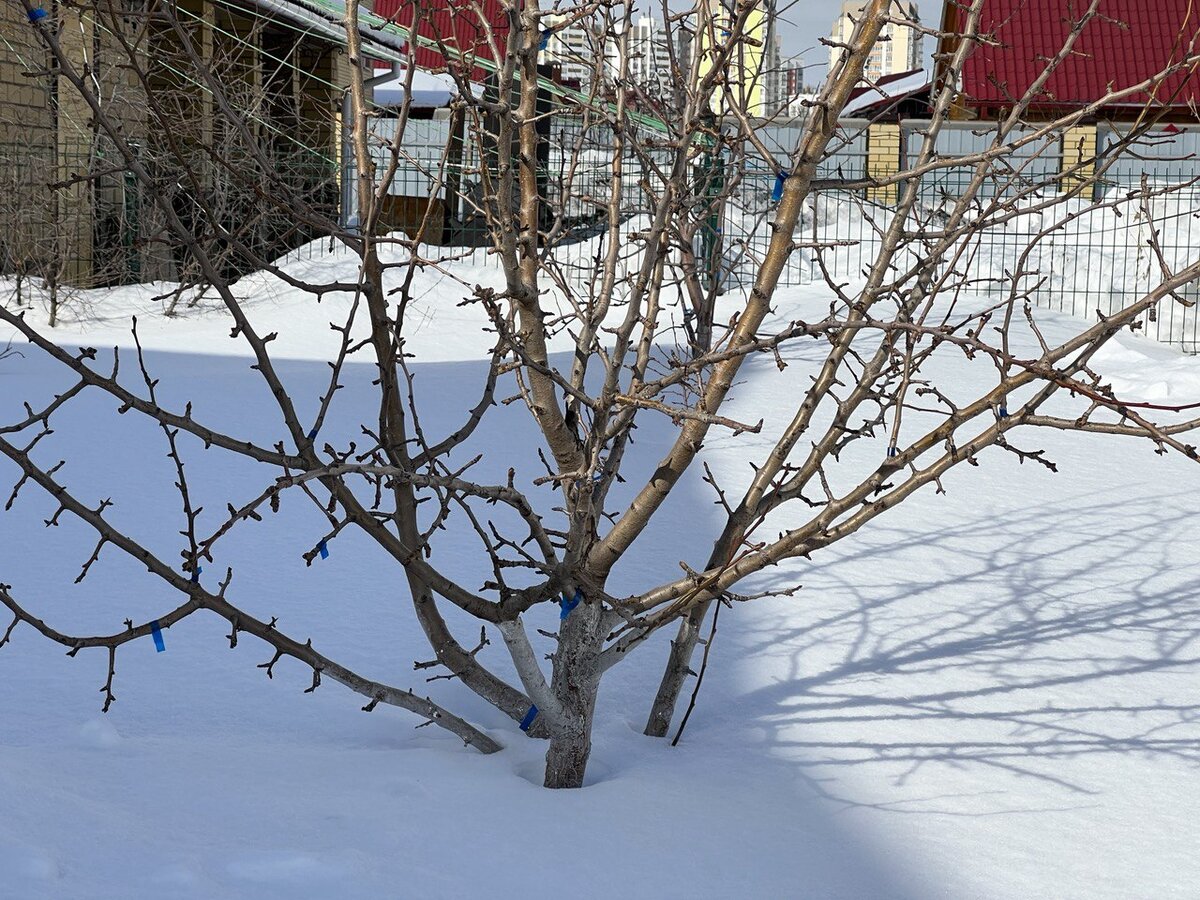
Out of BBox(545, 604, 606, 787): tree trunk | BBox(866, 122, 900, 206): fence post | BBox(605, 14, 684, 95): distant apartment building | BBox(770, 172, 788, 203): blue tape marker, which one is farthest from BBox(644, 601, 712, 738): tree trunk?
BBox(866, 122, 900, 206): fence post

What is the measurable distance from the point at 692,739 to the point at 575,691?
507 mm

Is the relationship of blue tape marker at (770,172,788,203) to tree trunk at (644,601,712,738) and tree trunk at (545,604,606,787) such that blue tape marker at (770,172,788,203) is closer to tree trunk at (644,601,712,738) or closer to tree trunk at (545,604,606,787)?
tree trunk at (545,604,606,787)

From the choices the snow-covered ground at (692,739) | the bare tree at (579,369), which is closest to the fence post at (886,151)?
the snow-covered ground at (692,739)

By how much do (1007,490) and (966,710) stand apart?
101 inches

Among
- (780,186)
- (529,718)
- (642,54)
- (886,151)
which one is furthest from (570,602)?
(886,151)

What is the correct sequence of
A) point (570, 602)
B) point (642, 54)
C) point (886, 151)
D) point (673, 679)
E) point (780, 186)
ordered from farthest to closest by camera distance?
point (886, 151) → point (642, 54) → point (673, 679) → point (570, 602) → point (780, 186)

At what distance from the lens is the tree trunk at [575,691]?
252cm

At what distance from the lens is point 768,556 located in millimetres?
2291

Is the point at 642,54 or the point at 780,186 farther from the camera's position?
the point at 642,54

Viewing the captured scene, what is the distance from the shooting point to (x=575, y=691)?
2.54 meters

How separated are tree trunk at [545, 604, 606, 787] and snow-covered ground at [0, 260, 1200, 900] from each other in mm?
81

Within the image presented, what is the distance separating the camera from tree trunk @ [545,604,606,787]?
2.52 metres

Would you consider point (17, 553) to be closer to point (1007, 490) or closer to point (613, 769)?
point (613, 769)

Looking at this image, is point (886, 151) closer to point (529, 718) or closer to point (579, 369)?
point (579, 369)
